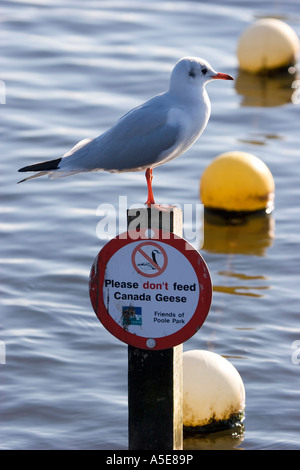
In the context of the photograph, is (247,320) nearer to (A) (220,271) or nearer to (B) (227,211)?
(A) (220,271)

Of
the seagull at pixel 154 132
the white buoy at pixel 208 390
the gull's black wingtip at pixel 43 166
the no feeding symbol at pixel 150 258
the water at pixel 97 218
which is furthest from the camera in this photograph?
the water at pixel 97 218

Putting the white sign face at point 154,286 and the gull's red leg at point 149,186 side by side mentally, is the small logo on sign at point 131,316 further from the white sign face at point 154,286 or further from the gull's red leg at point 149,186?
the gull's red leg at point 149,186

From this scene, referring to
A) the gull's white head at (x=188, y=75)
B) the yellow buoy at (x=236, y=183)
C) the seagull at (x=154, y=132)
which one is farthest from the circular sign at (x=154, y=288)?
the yellow buoy at (x=236, y=183)

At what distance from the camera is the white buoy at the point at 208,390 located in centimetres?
625

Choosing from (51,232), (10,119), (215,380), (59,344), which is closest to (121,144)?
(215,380)

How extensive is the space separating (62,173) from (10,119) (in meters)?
7.10

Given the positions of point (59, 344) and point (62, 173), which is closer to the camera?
point (62, 173)

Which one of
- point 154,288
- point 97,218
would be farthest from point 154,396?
point 97,218

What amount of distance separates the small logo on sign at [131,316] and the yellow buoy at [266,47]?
382 inches

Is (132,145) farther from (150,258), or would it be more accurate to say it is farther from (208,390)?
(208,390)

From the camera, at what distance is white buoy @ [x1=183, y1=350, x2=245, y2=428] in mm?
6254

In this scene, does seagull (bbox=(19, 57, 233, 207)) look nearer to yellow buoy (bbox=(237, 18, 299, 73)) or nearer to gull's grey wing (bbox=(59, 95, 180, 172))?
gull's grey wing (bbox=(59, 95, 180, 172))
